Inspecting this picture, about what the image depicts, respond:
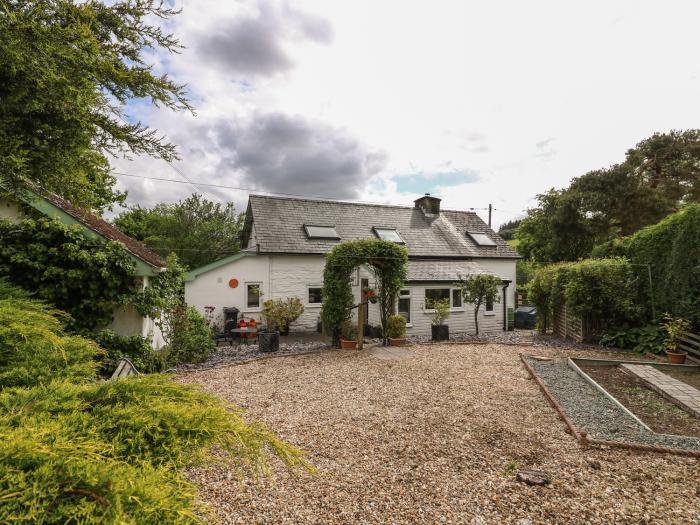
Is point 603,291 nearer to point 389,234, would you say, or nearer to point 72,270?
point 389,234

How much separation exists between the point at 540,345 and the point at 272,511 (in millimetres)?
11911

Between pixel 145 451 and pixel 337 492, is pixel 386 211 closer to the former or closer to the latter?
pixel 337 492

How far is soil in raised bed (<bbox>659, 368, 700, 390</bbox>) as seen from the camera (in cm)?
752

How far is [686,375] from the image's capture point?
8164mm

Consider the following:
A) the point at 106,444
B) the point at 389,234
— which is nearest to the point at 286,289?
the point at 389,234

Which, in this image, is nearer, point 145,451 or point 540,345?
point 145,451

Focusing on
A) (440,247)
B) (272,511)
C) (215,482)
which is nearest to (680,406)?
(272,511)

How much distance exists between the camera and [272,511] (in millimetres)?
3275

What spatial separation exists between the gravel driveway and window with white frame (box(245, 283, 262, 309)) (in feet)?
27.6

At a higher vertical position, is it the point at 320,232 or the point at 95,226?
the point at 320,232

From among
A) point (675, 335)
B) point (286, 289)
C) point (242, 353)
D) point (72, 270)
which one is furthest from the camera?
point (286, 289)

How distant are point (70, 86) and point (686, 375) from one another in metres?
13.0

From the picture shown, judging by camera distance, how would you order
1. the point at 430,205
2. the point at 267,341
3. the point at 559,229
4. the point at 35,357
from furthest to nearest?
the point at 559,229 → the point at 430,205 → the point at 267,341 → the point at 35,357

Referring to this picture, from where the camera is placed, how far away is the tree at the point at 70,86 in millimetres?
4355
